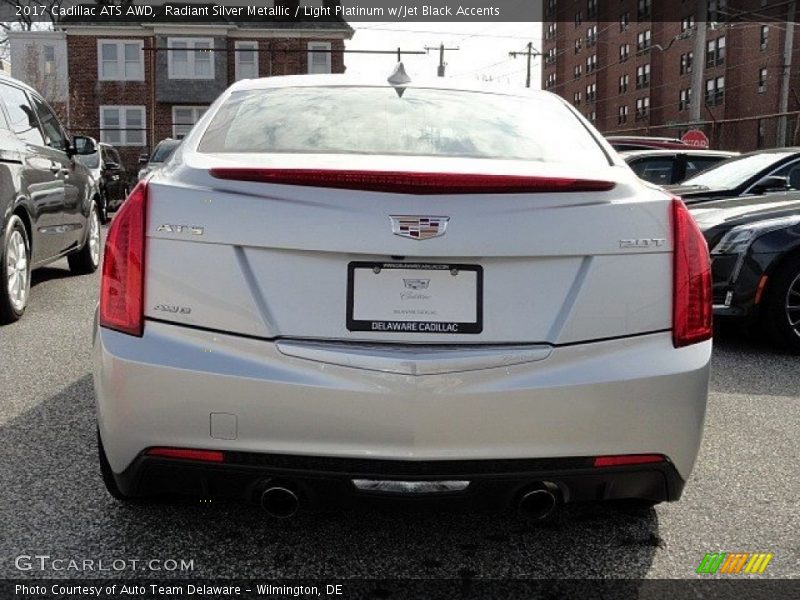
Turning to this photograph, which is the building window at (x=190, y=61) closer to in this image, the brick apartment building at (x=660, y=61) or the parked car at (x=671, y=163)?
the brick apartment building at (x=660, y=61)

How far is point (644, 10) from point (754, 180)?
62.7 metres

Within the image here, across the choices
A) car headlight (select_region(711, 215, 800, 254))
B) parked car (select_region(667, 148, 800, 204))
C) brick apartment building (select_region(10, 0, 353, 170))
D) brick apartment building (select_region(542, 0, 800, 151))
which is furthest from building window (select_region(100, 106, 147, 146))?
car headlight (select_region(711, 215, 800, 254))

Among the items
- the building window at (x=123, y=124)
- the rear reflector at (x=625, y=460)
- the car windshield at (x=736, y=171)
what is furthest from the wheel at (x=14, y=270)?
the building window at (x=123, y=124)

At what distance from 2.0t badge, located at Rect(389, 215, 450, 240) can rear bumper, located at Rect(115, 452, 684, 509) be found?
2.07 feet

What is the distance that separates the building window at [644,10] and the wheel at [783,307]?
63.5 meters

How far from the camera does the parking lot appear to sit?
2.83 m

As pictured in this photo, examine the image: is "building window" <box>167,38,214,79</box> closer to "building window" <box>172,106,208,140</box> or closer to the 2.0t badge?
"building window" <box>172,106,208,140</box>

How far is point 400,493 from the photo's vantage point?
8.18 ft

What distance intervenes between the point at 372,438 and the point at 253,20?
47.9m

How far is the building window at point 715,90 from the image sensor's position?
56.1m

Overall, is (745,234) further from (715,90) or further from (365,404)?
(715,90)

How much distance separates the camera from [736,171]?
8453 mm

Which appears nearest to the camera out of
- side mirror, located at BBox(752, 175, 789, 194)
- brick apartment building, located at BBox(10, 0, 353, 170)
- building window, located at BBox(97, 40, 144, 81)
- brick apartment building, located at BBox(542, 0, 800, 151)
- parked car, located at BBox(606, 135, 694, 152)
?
side mirror, located at BBox(752, 175, 789, 194)

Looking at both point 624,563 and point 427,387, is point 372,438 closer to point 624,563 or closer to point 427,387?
point 427,387
